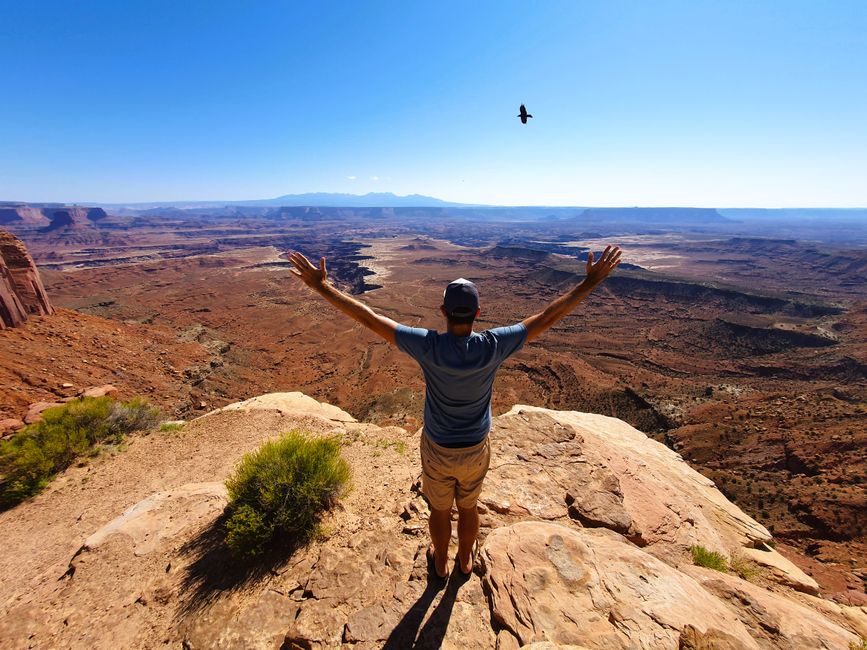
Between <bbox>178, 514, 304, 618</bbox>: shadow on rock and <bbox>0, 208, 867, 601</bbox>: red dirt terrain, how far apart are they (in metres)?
9.68

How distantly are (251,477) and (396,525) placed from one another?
191cm

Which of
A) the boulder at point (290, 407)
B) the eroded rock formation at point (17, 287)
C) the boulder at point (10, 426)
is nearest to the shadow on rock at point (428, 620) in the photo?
the boulder at point (290, 407)

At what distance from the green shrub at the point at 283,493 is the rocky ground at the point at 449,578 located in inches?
8.0

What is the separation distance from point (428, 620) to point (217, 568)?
2384 mm

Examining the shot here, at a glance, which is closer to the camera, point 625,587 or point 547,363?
point 625,587

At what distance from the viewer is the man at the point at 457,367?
2.08 meters

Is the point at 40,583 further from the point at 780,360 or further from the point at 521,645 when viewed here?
the point at 780,360

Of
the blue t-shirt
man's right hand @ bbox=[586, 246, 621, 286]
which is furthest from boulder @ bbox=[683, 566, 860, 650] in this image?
man's right hand @ bbox=[586, 246, 621, 286]

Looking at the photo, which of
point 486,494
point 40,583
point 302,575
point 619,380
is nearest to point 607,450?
point 486,494

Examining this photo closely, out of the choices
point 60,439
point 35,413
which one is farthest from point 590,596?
point 35,413

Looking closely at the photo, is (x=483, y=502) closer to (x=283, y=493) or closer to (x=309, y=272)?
(x=283, y=493)

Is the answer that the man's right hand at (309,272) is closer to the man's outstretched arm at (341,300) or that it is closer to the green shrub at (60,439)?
the man's outstretched arm at (341,300)

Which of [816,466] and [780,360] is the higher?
[816,466]

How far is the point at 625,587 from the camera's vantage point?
2717mm
